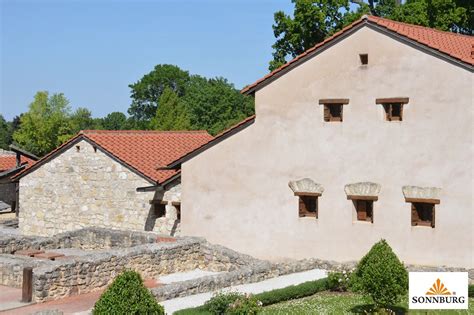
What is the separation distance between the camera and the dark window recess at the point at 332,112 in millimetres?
18281

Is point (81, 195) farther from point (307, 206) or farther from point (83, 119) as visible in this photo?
point (83, 119)

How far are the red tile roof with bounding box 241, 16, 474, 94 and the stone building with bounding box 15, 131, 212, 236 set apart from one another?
5.29 m

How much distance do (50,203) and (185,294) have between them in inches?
479

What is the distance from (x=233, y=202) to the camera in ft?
65.8

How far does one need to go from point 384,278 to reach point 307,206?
23.3 ft

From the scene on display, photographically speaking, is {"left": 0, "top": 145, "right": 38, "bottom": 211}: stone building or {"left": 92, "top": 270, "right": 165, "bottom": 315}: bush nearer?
{"left": 92, "top": 270, "right": 165, "bottom": 315}: bush

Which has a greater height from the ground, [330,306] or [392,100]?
[392,100]

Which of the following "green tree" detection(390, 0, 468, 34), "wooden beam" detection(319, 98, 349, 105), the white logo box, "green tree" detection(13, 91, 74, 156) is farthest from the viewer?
"green tree" detection(13, 91, 74, 156)

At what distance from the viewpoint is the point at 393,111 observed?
17500 mm

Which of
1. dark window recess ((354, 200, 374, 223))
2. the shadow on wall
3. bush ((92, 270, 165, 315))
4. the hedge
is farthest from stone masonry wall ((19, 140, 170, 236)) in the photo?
bush ((92, 270, 165, 315))

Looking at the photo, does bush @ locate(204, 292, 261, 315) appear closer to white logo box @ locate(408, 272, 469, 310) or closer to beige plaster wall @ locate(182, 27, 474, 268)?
white logo box @ locate(408, 272, 469, 310)

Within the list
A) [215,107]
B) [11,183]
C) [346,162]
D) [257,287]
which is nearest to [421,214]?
[346,162]

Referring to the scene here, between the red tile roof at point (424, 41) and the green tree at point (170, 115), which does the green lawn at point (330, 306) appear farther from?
the green tree at point (170, 115)

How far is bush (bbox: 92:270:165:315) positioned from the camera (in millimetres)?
10281
